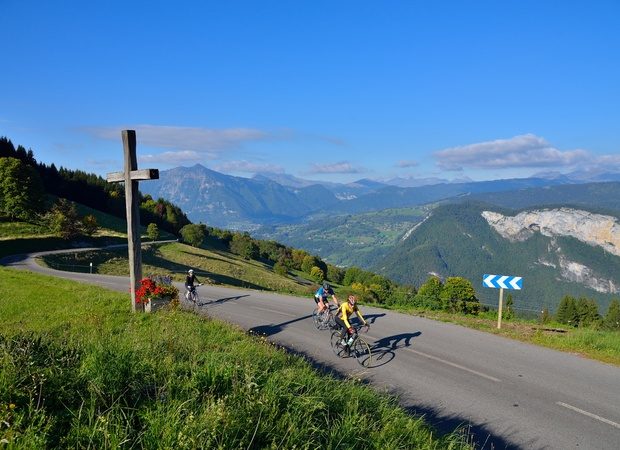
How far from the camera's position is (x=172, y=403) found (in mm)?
4148

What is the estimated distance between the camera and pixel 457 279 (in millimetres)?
74438

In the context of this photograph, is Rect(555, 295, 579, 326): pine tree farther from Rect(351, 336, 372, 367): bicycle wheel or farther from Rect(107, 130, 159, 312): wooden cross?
Rect(107, 130, 159, 312): wooden cross

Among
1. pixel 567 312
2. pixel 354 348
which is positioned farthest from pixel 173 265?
pixel 567 312

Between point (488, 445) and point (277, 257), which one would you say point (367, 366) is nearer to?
point (488, 445)

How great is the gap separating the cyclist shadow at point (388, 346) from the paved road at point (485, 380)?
28 mm

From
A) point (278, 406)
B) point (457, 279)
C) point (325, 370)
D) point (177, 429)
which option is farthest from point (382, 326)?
point (457, 279)

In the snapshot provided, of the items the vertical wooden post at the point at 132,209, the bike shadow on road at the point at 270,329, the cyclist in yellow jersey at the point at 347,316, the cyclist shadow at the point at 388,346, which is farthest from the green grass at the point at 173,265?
the vertical wooden post at the point at 132,209

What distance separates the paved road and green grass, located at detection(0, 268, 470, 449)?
Result: 2583 millimetres

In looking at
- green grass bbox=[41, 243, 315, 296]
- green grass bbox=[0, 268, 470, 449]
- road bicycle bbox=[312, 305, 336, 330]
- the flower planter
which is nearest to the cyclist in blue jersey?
road bicycle bbox=[312, 305, 336, 330]

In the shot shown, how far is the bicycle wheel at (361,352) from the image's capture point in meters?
11.0

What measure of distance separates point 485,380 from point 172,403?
7955 mm

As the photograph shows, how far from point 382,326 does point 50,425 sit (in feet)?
44.1

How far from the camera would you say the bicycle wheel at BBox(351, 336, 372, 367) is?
432 inches

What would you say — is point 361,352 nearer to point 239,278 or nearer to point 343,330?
point 343,330
